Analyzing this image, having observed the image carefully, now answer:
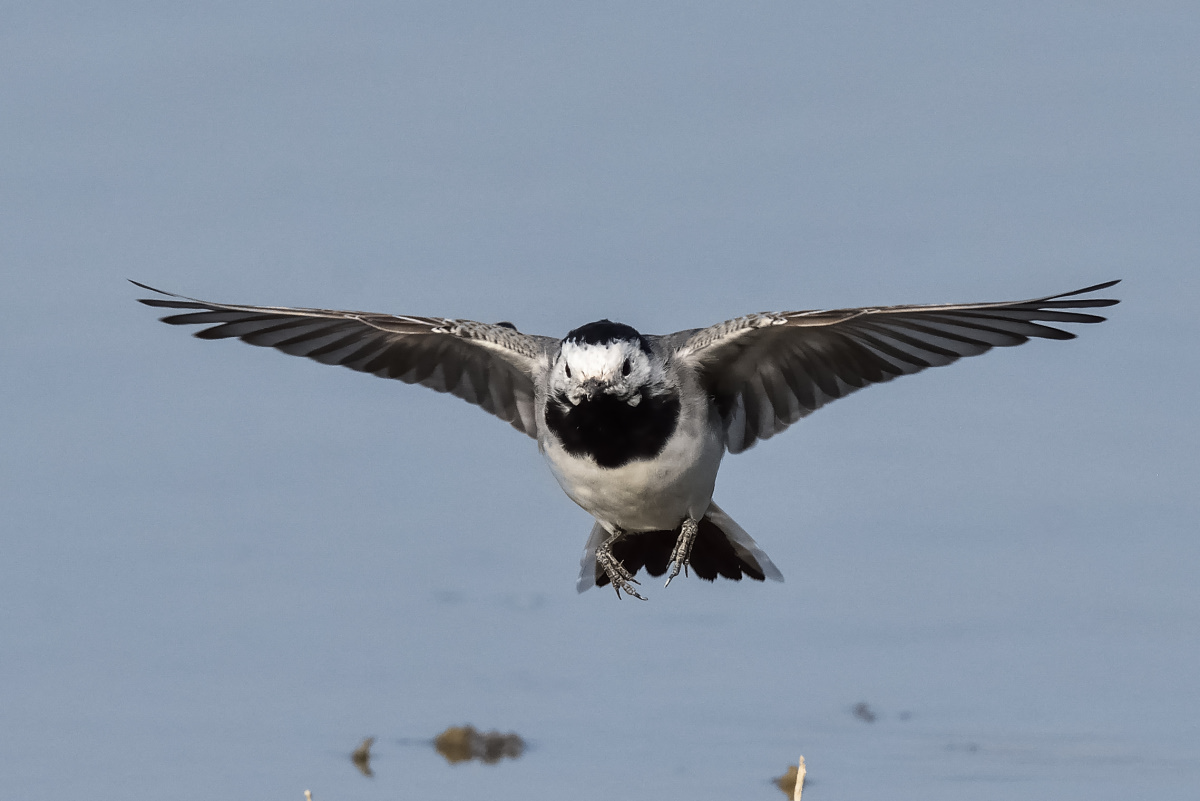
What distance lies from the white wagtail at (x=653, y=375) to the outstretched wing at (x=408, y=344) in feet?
0.04

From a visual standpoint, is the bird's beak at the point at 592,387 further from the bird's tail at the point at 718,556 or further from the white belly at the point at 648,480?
the bird's tail at the point at 718,556

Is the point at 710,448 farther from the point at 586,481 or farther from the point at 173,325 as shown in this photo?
the point at 173,325

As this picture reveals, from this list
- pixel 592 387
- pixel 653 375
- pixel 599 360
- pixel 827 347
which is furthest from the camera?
pixel 827 347

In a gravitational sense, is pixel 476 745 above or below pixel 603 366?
below

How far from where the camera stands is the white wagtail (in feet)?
39.4

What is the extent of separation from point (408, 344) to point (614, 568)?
8.71 ft

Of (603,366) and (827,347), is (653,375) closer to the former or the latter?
(603,366)

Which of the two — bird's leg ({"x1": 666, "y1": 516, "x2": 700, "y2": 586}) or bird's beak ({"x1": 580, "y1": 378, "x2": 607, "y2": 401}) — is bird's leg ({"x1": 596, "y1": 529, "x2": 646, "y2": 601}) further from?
bird's beak ({"x1": 580, "y1": 378, "x2": 607, "y2": 401})

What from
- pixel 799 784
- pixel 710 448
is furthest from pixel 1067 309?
pixel 799 784

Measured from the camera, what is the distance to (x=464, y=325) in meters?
13.4

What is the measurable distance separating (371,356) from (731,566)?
367cm

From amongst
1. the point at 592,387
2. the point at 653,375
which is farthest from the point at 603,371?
the point at 653,375

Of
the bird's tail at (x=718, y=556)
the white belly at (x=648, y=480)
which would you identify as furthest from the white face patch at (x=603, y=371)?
the bird's tail at (x=718, y=556)

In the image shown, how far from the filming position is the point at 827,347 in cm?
1295
